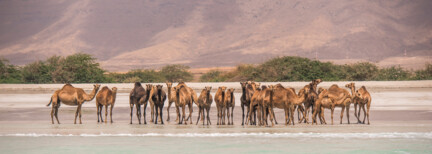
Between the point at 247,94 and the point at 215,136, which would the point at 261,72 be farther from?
the point at 215,136

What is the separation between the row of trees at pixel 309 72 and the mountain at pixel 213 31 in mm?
68123

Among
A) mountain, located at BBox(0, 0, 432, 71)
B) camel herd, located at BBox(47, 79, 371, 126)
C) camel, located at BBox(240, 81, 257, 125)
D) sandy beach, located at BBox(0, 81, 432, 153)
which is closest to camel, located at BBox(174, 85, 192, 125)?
camel herd, located at BBox(47, 79, 371, 126)

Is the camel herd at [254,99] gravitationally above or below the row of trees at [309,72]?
below

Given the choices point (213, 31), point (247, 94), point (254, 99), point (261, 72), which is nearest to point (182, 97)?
point (247, 94)

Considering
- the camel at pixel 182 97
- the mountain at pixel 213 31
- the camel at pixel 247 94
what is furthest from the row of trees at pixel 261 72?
the mountain at pixel 213 31

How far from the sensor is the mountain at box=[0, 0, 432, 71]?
12594 cm

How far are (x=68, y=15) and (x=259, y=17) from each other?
48212mm

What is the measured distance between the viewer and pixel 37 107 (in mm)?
25516

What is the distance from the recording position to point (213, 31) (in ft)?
474

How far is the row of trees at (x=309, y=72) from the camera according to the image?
44700 millimetres

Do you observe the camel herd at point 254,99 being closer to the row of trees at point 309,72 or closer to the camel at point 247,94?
the camel at point 247,94

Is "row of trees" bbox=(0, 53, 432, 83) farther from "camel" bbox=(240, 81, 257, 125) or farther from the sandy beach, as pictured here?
"camel" bbox=(240, 81, 257, 125)

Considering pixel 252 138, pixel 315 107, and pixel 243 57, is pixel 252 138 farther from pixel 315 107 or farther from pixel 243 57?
pixel 243 57

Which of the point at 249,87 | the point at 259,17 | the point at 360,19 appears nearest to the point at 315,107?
the point at 249,87
